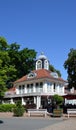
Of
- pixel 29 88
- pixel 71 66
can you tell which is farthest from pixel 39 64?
pixel 71 66

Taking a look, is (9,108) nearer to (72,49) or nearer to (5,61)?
(72,49)

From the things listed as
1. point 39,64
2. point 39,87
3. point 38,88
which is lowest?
point 38,88

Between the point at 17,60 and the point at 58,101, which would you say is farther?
the point at 17,60

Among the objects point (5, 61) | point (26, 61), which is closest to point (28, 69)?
point (26, 61)

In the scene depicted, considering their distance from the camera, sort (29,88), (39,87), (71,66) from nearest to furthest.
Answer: (71,66), (39,87), (29,88)

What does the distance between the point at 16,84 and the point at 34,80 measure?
22.0ft

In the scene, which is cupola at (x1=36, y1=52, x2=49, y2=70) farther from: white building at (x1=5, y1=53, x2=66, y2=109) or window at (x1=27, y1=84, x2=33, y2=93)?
window at (x1=27, y1=84, x2=33, y2=93)

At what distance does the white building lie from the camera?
2352 inches

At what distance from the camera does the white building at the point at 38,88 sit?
5975 cm

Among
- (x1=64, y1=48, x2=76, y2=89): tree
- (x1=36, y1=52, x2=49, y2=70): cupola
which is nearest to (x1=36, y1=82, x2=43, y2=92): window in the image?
(x1=36, y1=52, x2=49, y2=70): cupola

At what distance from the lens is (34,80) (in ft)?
204

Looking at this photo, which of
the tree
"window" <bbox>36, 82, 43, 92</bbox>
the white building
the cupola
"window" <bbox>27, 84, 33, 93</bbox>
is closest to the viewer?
the tree

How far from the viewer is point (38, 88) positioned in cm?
6116

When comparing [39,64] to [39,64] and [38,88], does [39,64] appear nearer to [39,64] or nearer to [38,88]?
[39,64]
